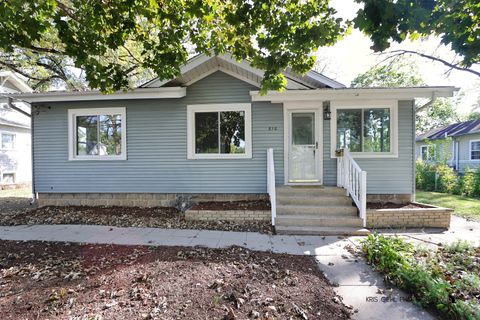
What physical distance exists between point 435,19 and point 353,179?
3774 mm

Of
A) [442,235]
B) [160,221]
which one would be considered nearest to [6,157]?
[160,221]

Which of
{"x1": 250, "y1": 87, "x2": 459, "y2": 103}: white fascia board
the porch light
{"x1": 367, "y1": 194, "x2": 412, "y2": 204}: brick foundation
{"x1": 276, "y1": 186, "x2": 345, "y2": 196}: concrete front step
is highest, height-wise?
{"x1": 250, "y1": 87, "x2": 459, "y2": 103}: white fascia board

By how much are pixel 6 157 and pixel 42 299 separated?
15189 mm

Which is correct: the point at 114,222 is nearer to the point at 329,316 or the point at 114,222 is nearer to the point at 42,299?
the point at 42,299

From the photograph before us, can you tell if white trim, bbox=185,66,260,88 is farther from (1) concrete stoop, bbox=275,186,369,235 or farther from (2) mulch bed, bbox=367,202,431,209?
(2) mulch bed, bbox=367,202,431,209

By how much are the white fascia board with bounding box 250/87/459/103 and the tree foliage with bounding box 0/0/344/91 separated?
1621mm

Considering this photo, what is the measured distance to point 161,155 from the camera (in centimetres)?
756

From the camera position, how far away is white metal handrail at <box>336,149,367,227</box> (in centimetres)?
557

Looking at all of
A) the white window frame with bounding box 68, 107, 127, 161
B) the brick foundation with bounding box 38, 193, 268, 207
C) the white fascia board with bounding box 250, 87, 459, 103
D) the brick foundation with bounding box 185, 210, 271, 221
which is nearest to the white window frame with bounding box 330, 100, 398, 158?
the white fascia board with bounding box 250, 87, 459, 103

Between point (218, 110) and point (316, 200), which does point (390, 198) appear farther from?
point (218, 110)

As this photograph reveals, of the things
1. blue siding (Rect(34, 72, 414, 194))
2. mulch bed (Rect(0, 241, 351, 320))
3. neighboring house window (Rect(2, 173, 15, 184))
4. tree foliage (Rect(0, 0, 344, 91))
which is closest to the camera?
mulch bed (Rect(0, 241, 351, 320))

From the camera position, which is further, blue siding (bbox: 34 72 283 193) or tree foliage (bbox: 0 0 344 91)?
blue siding (bbox: 34 72 283 193)

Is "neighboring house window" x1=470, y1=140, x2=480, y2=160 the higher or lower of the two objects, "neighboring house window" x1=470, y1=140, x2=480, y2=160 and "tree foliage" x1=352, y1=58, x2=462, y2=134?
the lower

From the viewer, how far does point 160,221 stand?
6203mm
